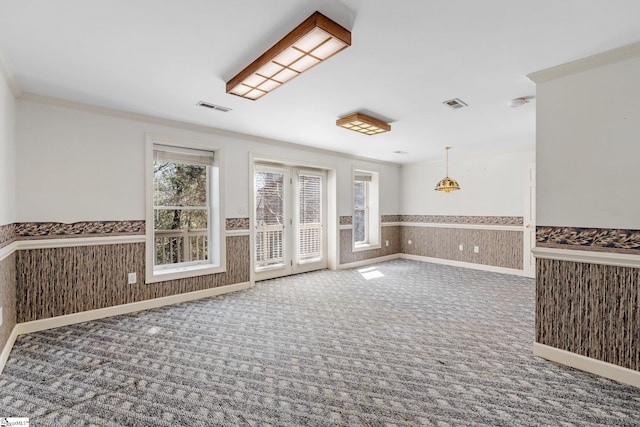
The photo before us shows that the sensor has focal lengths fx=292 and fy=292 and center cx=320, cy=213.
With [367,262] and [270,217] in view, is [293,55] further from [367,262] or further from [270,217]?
→ [367,262]

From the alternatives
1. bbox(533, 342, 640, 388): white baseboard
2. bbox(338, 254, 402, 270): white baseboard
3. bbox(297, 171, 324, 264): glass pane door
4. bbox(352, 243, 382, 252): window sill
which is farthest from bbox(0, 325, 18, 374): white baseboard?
bbox(352, 243, 382, 252): window sill

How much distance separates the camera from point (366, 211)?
6.92 m

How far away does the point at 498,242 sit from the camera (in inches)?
230

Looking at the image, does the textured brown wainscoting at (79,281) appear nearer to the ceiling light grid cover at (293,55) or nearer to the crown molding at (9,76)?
the crown molding at (9,76)

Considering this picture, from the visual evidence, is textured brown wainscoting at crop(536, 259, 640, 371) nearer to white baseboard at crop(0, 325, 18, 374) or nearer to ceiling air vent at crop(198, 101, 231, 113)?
ceiling air vent at crop(198, 101, 231, 113)

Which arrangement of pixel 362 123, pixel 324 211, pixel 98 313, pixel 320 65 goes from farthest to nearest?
pixel 324 211
pixel 362 123
pixel 98 313
pixel 320 65

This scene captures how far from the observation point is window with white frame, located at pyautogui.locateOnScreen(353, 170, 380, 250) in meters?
6.70

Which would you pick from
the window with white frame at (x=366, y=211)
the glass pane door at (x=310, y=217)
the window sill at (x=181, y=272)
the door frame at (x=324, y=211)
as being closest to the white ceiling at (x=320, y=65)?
the door frame at (x=324, y=211)

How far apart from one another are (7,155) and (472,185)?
23.0 feet

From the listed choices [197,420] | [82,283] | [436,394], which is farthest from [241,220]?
[436,394]

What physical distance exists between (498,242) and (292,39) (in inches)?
225

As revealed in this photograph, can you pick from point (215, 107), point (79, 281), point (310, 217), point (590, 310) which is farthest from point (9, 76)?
point (590, 310)

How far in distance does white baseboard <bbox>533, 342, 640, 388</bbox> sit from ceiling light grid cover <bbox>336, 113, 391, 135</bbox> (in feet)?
9.14

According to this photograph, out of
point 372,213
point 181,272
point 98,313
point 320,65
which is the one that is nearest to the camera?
point 320,65
